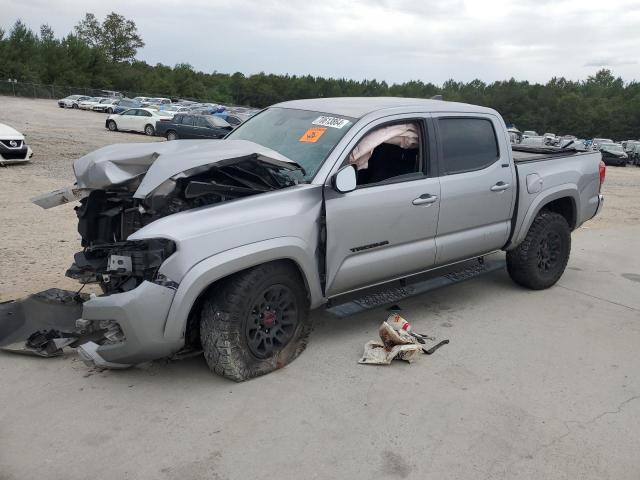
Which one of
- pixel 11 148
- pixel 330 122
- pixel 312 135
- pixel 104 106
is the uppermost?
pixel 330 122

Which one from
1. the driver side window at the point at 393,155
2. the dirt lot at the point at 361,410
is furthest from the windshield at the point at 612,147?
the driver side window at the point at 393,155

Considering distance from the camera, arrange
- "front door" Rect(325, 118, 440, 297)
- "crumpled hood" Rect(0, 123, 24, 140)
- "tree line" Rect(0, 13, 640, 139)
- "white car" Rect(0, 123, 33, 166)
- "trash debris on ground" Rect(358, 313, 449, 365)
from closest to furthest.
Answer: "front door" Rect(325, 118, 440, 297)
"trash debris on ground" Rect(358, 313, 449, 365)
"white car" Rect(0, 123, 33, 166)
"crumpled hood" Rect(0, 123, 24, 140)
"tree line" Rect(0, 13, 640, 139)

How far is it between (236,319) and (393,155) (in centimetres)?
204

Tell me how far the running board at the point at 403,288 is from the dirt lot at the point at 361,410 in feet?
1.10

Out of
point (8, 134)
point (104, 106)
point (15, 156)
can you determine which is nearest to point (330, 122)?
point (15, 156)

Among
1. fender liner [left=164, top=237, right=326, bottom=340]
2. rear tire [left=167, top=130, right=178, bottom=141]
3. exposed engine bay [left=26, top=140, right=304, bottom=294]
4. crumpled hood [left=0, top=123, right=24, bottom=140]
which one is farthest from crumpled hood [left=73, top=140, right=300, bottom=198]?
rear tire [left=167, top=130, right=178, bottom=141]

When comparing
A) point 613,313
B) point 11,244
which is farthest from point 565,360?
point 11,244

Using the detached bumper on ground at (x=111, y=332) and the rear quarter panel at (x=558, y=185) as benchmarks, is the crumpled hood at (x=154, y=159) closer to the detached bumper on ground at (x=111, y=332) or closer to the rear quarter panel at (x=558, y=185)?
the detached bumper on ground at (x=111, y=332)

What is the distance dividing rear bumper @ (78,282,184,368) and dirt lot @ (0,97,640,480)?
337 millimetres

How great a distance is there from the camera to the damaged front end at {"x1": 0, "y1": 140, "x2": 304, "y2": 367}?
3404 mm

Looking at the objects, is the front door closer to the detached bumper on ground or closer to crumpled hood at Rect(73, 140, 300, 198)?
crumpled hood at Rect(73, 140, 300, 198)

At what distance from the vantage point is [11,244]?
22.1 ft

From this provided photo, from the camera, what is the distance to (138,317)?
3.36 metres

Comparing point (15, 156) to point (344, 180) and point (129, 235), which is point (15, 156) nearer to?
point (129, 235)
